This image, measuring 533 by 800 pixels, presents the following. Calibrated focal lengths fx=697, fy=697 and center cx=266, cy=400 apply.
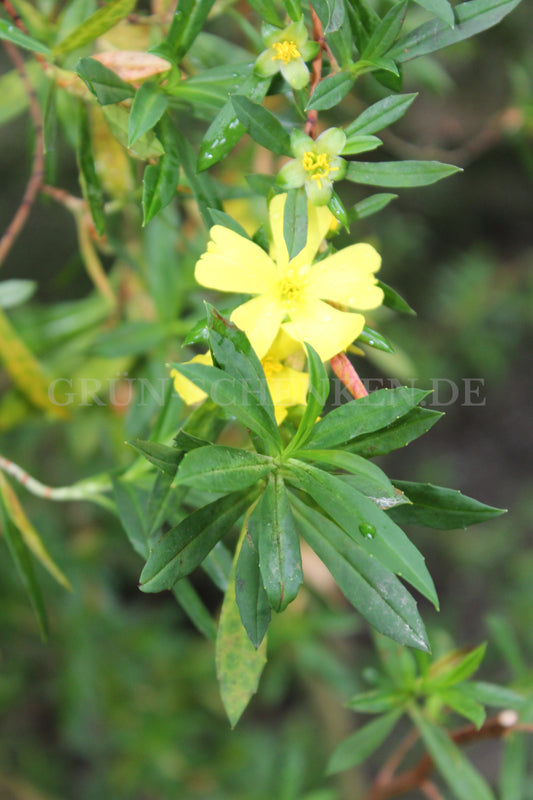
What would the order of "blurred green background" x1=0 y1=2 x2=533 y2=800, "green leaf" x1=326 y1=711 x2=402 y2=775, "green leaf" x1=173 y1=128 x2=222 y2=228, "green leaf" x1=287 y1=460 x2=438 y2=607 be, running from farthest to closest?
"blurred green background" x1=0 y1=2 x2=533 y2=800
"green leaf" x1=326 y1=711 x2=402 y2=775
"green leaf" x1=173 y1=128 x2=222 y2=228
"green leaf" x1=287 y1=460 x2=438 y2=607

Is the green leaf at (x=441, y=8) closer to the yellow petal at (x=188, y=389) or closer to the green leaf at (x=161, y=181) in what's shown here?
the green leaf at (x=161, y=181)

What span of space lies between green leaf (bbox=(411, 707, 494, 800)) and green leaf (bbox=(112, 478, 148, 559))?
54cm

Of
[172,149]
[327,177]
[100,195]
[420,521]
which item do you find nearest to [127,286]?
[100,195]

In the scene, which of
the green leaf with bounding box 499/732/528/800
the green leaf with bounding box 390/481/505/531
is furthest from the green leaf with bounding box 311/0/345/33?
the green leaf with bounding box 499/732/528/800

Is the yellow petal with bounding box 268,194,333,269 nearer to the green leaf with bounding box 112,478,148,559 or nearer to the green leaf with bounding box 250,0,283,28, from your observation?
the green leaf with bounding box 250,0,283,28

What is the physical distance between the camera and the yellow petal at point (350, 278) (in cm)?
76

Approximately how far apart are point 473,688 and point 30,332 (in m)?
1.09

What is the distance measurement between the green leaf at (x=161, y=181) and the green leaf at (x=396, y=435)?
0.35 metres

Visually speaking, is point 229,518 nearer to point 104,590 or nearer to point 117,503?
point 117,503

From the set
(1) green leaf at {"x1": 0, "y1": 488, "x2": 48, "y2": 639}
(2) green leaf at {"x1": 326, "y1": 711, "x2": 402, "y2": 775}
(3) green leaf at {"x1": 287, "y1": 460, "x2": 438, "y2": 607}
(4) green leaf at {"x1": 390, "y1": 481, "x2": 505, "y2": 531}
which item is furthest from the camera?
(2) green leaf at {"x1": 326, "y1": 711, "x2": 402, "y2": 775}

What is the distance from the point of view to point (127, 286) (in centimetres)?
155

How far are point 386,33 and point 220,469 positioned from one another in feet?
1.69

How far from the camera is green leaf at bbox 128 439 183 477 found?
678 millimetres

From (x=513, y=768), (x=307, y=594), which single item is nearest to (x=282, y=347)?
(x=513, y=768)
